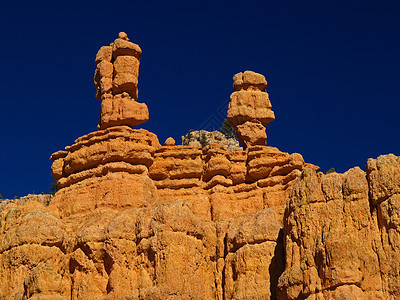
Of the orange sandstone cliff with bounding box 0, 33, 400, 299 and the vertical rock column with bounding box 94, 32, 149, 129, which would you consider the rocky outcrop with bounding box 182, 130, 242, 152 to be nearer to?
the orange sandstone cliff with bounding box 0, 33, 400, 299

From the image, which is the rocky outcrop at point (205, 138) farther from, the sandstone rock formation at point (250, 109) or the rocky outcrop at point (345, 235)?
the rocky outcrop at point (345, 235)

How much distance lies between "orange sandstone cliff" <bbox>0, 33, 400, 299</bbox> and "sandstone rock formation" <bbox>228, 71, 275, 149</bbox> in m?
0.07

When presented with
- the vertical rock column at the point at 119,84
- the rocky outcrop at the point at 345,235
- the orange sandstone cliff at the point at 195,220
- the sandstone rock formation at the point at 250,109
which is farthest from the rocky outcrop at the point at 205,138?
the rocky outcrop at the point at 345,235

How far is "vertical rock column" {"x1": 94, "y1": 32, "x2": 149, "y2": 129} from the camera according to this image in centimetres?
5075

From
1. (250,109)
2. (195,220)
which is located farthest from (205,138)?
(195,220)

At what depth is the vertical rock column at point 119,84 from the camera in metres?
50.8

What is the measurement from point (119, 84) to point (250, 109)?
8.56 m

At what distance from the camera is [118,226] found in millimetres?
42188

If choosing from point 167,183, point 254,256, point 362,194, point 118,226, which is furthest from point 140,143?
point 362,194

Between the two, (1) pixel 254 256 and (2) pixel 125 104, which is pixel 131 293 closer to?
(1) pixel 254 256

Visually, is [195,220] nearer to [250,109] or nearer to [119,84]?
[119,84]

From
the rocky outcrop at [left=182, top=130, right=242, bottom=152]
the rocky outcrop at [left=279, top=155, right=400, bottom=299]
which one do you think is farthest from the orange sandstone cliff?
the rocky outcrop at [left=182, top=130, right=242, bottom=152]

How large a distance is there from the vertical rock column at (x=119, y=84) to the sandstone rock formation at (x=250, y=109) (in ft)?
20.8

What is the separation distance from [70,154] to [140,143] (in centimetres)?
411
